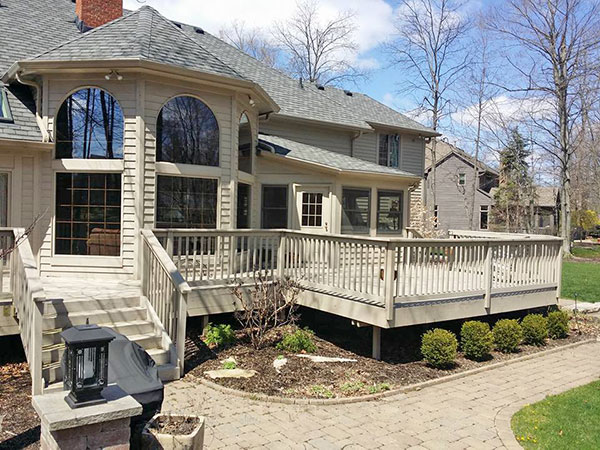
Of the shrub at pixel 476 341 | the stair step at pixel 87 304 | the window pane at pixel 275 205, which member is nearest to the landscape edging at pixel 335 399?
the shrub at pixel 476 341

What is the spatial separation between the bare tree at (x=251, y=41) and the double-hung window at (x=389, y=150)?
18.3m

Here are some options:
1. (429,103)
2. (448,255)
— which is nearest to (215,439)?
(448,255)

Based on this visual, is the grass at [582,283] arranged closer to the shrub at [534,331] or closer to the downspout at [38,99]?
the shrub at [534,331]

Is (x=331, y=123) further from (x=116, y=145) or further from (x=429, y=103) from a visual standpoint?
(x=429, y=103)

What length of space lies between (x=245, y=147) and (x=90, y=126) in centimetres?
355

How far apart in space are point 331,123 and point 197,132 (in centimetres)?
686

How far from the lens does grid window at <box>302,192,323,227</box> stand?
39.3 feet

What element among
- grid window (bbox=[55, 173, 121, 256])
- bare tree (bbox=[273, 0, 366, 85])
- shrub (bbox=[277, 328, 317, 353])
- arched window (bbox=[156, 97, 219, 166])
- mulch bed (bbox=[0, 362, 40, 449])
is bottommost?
mulch bed (bbox=[0, 362, 40, 449])

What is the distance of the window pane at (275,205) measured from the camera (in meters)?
12.0

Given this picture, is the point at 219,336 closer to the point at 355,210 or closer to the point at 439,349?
the point at 439,349

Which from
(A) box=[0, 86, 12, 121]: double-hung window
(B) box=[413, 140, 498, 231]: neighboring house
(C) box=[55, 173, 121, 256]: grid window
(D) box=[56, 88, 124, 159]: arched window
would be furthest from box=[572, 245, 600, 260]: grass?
(A) box=[0, 86, 12, 121]: double-hung window

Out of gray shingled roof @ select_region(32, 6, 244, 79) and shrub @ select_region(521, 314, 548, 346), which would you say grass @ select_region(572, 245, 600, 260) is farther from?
gray shingled roof @ select_region(32, 6, 244, 79)

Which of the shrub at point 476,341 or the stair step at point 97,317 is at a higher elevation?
the stair step at point 97,317

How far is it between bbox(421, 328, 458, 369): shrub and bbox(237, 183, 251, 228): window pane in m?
5.19
